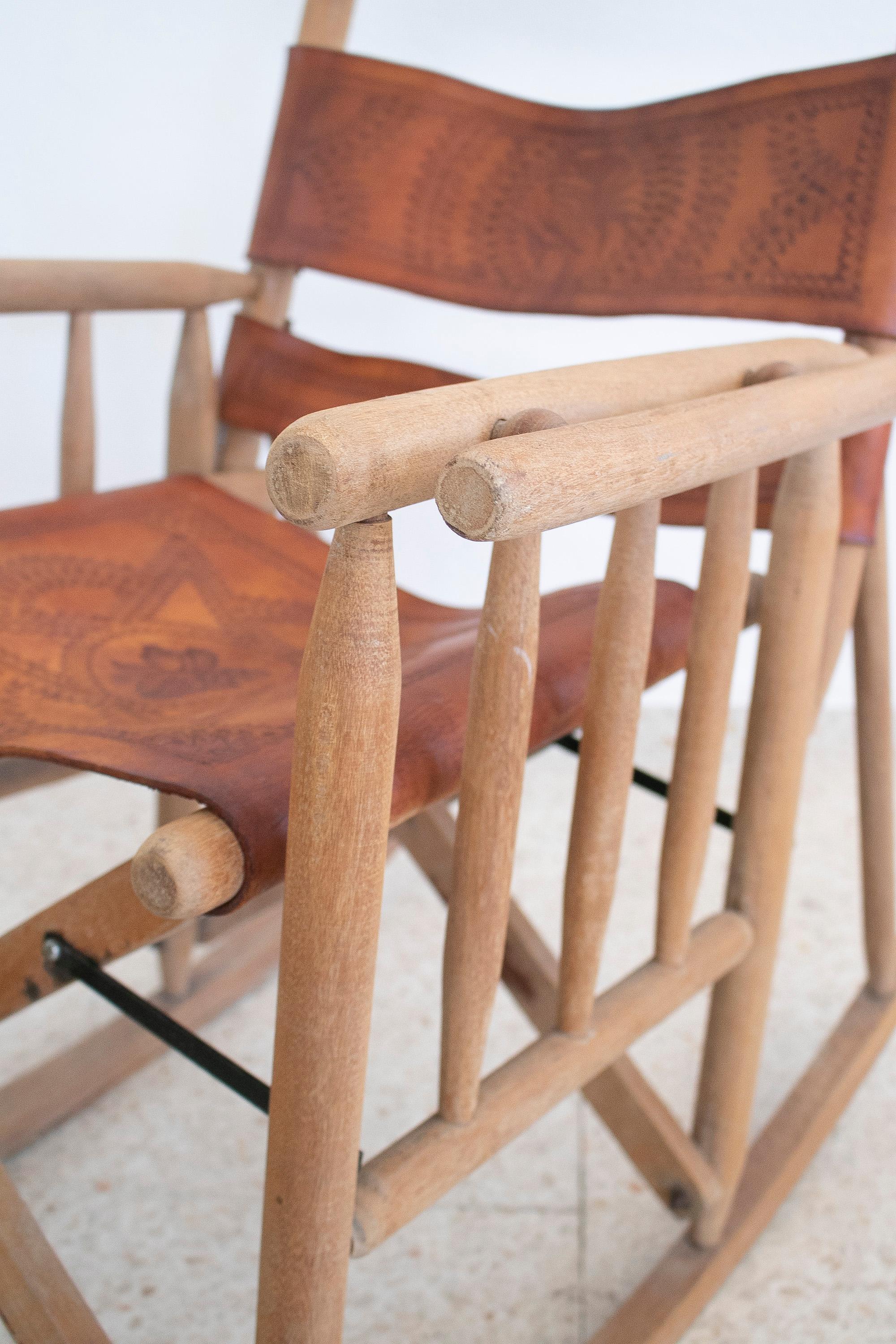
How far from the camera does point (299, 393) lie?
1.26 meters

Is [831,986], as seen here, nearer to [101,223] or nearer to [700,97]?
[700,97]

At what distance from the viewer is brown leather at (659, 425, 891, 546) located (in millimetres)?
1020

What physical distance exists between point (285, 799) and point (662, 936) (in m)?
0.35

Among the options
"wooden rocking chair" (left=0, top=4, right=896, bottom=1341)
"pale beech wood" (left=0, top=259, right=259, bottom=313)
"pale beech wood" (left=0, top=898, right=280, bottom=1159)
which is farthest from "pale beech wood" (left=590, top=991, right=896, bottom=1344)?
"pale beech wood" (left=0, top=259, right=259, bottom=313)

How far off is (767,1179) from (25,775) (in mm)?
736

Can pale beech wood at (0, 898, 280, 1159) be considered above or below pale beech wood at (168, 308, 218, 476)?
below

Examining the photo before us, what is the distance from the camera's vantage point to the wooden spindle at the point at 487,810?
1.93 feet

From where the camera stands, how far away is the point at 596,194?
4.04 ft

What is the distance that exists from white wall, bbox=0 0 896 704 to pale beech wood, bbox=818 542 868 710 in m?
0.94

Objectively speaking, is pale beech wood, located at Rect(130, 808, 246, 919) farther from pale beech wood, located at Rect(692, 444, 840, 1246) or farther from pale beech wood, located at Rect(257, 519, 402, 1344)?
pale beech wood, located at Rect(692, 444, 840, 1246)

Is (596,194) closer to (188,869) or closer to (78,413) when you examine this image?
(78,413)

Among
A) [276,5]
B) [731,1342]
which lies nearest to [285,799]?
[731,1342]

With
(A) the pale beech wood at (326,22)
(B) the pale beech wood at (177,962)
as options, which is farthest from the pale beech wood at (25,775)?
(A) the pale beech wood at (326,22)

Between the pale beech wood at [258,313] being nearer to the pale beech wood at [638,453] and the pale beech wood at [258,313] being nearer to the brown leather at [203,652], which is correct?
the brown leather at [203,652]
